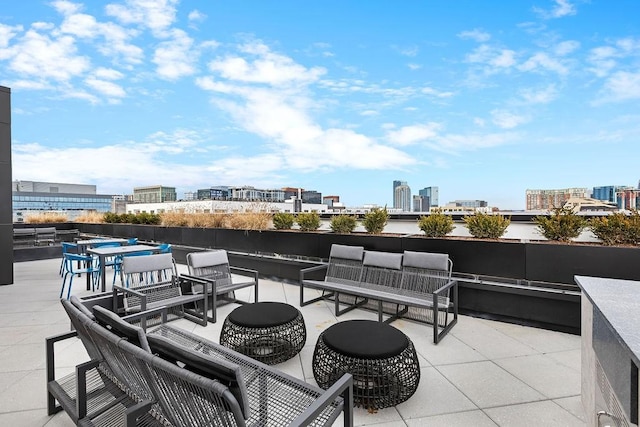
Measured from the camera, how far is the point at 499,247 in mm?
4168

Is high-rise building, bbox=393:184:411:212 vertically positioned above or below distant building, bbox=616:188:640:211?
above

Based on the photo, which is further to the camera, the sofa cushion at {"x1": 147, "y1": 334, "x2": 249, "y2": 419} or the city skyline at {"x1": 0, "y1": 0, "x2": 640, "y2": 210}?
the city skyline at {"x1": 0, "y1": 0, "x2": 640, "y2": 210}

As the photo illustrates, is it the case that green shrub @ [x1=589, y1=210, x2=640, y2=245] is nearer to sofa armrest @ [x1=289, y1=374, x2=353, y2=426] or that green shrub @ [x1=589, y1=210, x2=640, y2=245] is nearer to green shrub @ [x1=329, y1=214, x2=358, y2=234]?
green shrub @ [x1=329, y1=214, x2=358, y2=234]

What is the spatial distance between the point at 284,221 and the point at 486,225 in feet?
13.3

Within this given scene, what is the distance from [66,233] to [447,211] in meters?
13.2

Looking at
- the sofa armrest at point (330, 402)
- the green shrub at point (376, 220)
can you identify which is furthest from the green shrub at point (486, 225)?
the sofa armrest at point (330, 402)

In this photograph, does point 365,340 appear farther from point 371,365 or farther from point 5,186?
point 5,186

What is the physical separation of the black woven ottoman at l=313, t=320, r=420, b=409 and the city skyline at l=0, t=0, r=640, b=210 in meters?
4.49

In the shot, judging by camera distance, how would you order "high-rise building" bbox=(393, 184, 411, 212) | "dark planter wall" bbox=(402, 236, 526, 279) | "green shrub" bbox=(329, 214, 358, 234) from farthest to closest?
"high-rise building" bbox=(393, 184, 411, 212) < "green shrub" bbox=(329, 214, 358, 234) < "dark planter wall" bbox=(402, 236, 526, 279)

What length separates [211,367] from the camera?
1.27m

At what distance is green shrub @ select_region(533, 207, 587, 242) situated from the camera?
3.96m

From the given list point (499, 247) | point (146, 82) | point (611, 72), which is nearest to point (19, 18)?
point (146, 82)

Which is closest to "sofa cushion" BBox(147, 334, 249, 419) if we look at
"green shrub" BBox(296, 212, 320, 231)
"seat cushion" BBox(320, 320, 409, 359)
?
"seat cushion" BBox(320, 320, 409, 359)

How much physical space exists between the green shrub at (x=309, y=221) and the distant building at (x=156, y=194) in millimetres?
29163
